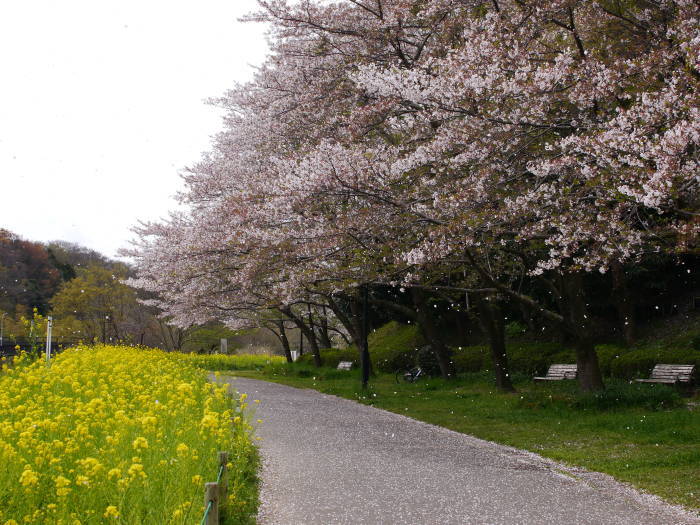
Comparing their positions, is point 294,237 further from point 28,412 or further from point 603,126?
point 28,412

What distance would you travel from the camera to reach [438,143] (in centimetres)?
945

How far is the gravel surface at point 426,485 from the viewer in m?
5.69

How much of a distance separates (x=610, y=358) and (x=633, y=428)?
6081 millimetres

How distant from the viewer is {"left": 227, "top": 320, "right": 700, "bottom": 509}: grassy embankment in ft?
24.7

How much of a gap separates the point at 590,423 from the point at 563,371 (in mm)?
5771

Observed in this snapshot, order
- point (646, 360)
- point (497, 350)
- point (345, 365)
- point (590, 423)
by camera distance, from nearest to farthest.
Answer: point (590, 423) → point (646, 360) → point (497, 350) → point (345, 365)

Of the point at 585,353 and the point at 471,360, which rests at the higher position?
the point at 585,353

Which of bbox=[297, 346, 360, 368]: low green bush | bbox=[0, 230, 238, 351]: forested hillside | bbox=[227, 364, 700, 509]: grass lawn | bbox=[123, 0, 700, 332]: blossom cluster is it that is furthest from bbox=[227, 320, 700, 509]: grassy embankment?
bbox=[0, 230, 238, 351]: forested hillside

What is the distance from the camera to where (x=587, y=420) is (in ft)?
34.4

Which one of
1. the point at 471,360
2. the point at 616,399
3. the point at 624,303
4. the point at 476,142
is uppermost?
the point at 476,142

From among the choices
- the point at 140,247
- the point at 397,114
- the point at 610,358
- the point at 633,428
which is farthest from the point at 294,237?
the point at 140,247

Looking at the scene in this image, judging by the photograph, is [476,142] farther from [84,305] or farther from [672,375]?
[84,305]

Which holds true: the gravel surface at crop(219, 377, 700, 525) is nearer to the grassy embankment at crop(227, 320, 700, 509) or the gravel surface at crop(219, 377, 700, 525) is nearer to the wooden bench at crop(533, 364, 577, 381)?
the grassy embankment at crop(227, 320, 700, 509)

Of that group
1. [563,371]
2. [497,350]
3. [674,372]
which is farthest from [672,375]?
[497,350]
